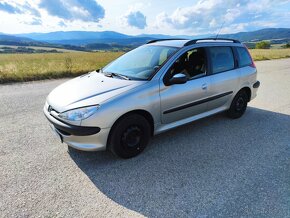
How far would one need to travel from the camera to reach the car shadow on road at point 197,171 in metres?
2.55

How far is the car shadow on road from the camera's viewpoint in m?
2.55

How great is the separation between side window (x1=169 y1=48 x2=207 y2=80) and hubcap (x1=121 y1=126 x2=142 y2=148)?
1054 millimetres

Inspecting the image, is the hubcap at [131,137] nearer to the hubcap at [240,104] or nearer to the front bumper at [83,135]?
the front bumper at [83,135]

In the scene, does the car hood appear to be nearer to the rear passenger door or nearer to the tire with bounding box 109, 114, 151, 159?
the tire with bounding box 109, 114, 151, 159

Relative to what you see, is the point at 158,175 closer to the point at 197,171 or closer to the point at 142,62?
the point at 197,171

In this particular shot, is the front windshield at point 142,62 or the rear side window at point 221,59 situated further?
the rear side window at point 221,59

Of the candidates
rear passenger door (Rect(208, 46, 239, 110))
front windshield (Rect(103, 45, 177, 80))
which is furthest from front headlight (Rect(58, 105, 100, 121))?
rear passenger door (Rect(208, 46, 239, 110))

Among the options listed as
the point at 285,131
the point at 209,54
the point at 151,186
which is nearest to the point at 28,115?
the point at 151,186

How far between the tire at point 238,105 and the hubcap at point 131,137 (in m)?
2.52

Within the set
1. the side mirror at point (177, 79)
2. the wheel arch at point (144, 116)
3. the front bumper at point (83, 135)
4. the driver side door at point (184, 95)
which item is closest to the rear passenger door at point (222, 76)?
the driver side door at point (184, 95)

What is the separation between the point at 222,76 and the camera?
453 cm

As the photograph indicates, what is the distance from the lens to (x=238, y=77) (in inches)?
193

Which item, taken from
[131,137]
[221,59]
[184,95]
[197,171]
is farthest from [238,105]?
[131,137]

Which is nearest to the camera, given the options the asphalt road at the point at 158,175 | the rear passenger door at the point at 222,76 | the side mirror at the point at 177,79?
the asphalt road at the point at 158,175
